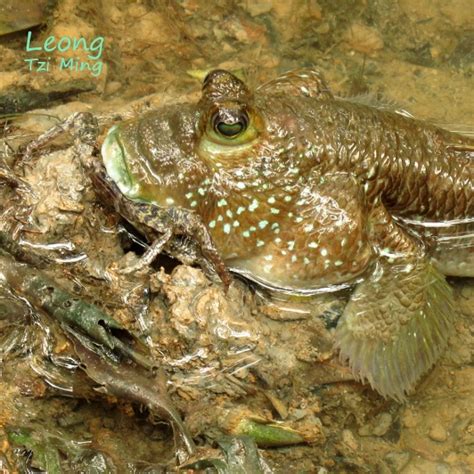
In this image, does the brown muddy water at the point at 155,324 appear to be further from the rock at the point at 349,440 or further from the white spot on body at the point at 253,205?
the white spot on body at the point at 253,205

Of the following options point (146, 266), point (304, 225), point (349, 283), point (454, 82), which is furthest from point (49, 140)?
point (454, 82)

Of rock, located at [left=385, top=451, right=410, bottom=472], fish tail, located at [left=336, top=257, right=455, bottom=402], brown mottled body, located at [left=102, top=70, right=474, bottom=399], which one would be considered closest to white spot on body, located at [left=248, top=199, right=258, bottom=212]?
brown mottled body, located at [left=102, top=70, right=474, bottom=399]

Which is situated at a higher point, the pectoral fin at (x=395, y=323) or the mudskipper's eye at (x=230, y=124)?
the mudskipper's eye at (x=230, y=124)

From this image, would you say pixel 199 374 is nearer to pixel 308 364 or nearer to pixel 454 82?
pixel 308 364

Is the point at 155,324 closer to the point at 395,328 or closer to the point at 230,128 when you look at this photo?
the point at 230,128

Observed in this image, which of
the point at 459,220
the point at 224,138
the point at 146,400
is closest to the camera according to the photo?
the point at 146,400

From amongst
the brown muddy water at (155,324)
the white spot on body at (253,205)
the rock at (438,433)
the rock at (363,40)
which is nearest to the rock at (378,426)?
the brown muddy water at (155,324)
